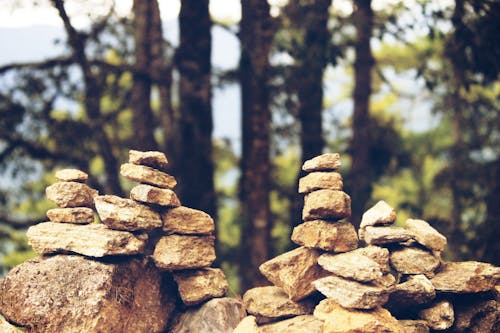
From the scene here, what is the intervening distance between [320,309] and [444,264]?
2069mm

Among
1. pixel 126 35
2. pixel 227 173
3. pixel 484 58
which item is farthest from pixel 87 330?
pixel 227 173

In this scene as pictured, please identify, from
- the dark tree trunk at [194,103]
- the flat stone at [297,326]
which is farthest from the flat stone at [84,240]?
the dark tree trunk at [194,103]

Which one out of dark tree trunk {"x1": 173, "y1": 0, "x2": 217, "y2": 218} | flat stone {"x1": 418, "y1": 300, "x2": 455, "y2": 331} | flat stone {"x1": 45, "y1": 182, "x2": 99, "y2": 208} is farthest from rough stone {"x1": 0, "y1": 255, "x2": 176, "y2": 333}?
dark tree trunk {"x1": 173, "y1": 0, "x2": 217, "y2": 218}

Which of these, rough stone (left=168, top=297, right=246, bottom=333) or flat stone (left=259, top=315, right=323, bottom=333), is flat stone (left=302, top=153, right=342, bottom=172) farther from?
rough stone (left=168, top=297, right=246, bottom=333)

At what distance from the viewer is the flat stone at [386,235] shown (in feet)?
27.5

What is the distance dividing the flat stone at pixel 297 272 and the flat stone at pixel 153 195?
1633mm

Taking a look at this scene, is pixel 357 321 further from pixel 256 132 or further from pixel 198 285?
pixel 256 132

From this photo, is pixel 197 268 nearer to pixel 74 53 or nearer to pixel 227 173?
pixel 74 53

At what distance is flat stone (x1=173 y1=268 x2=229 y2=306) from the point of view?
29.9 ft

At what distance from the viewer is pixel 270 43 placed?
14258 millimetres

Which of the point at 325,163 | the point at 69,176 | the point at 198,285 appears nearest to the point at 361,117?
the point at 325,163

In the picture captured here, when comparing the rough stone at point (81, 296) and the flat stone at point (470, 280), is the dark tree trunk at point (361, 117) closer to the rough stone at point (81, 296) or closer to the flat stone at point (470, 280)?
the flat stone at point (470, 280)

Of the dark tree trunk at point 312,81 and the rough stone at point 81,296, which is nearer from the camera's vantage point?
the rough stone at point 81,296

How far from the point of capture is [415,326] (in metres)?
8.12
